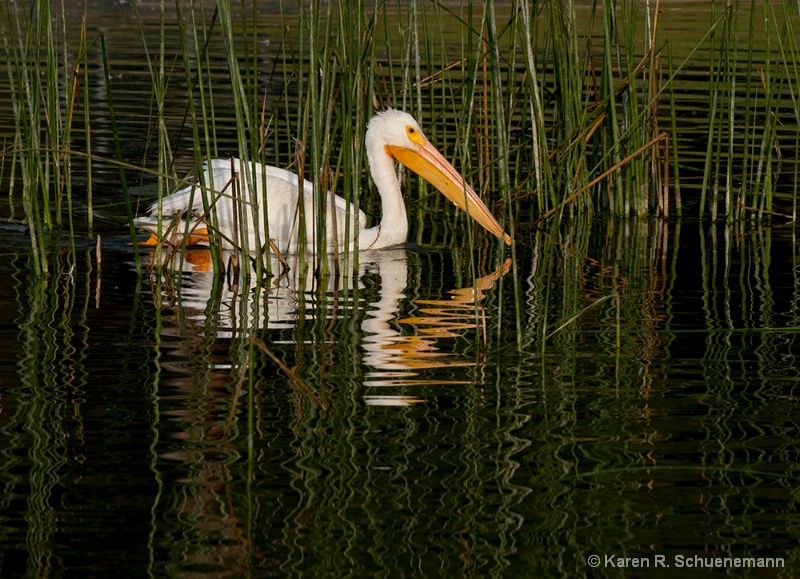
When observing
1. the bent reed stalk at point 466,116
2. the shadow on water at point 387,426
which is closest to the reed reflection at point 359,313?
the shadow on water at point 387,426

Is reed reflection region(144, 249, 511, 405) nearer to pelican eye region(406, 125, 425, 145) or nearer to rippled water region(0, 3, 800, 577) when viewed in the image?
rippled water region(0, 3, 800, 577)

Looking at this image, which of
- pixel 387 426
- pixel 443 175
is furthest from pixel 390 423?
pixel 443 175

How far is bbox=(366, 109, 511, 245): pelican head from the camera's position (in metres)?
7.83

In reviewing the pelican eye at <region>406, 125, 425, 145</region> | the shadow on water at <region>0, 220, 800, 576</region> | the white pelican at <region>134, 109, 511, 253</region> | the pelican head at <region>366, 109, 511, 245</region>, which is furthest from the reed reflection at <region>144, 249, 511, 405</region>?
the pelican eye at <region>406, 125, 425, 145</region>

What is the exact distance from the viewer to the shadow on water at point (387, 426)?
3355 millimetres

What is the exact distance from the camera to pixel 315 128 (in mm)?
5977

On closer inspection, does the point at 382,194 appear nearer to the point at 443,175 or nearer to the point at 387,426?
the point at 443,175

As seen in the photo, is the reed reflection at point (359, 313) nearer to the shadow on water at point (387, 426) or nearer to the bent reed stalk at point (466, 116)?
the shadow on water at point (387, 426)

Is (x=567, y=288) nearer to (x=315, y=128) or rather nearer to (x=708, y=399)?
(x=315, y=128)

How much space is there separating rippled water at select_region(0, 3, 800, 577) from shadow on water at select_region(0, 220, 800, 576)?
0.01 m

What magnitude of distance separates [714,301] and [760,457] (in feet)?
8.12

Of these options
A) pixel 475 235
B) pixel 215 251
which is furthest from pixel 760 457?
pixel 475 235

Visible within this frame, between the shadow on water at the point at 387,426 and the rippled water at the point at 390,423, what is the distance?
11 millimetres

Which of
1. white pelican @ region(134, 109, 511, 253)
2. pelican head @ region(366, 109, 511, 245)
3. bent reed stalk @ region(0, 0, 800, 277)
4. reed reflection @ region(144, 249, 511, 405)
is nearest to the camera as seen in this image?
reed reflection @ region(144, 249, 511, 405)
